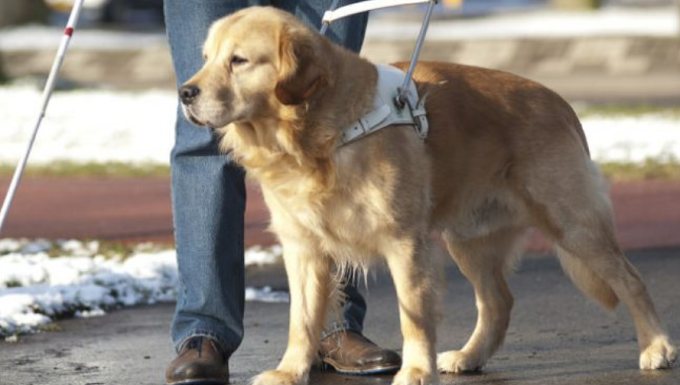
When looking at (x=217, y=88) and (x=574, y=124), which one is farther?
(x=574, y=124)

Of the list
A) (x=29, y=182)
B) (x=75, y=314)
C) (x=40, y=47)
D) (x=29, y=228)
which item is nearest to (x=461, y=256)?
(x=75, y=314)

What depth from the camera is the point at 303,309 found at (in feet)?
17.4

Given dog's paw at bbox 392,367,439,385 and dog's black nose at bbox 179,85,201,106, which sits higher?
dog's black nose at bbox 179,85,201,106

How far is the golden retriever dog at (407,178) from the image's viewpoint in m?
4.84

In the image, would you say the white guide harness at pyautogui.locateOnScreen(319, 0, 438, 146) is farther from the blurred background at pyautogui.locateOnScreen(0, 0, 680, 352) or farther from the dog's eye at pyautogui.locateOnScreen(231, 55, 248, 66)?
the blurred background at pyautogui.locateOnScreen(0, 0, 680, 352)

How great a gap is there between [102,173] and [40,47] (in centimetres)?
1212

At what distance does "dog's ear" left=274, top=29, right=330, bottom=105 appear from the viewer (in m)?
4.78

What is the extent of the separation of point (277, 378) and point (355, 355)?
497mm

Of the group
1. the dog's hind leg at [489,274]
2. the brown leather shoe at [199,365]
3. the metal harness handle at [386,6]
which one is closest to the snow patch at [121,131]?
the dog's hind leg at [489,274]

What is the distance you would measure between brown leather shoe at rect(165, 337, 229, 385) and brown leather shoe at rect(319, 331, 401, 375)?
0.47 metres

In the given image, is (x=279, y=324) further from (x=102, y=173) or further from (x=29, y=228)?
(x=102, y=173)

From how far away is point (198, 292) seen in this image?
550 cm

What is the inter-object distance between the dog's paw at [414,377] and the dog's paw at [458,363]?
592 millimetres

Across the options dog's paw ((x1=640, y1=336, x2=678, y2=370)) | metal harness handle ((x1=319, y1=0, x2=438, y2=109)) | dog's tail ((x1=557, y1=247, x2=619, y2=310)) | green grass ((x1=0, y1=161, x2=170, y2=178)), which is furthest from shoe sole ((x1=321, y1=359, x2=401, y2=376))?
green grass ((x1=0, y1=161, x2=170, y2=178))
